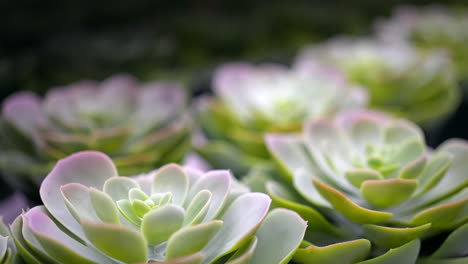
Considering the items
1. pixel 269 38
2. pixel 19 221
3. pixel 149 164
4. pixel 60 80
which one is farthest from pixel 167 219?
pixel 269 38

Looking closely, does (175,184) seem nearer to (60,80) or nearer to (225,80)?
(225,80)

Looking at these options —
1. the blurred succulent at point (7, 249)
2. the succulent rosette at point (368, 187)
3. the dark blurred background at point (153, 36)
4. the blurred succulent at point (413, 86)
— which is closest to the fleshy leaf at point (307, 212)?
the succulent rosette at point (368, 187)

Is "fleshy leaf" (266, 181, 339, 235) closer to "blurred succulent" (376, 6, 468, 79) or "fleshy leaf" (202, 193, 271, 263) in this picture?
"fleshy leaf" (202, 193, 271, 263)

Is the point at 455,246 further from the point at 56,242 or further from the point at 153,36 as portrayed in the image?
the point at 153,36

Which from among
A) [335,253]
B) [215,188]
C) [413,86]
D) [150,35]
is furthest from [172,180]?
[150,35]

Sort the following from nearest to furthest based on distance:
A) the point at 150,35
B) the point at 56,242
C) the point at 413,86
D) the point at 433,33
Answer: the point at 56,242 → the point at 413,86 → the point at 150,35 → the point at 433,33

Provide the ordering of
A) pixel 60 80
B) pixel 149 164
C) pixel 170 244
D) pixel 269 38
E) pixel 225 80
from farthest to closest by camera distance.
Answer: pixel 269 38 < pixel 60 80 < pixel 225 80 < pixel 149 164 < pixel 170 244
